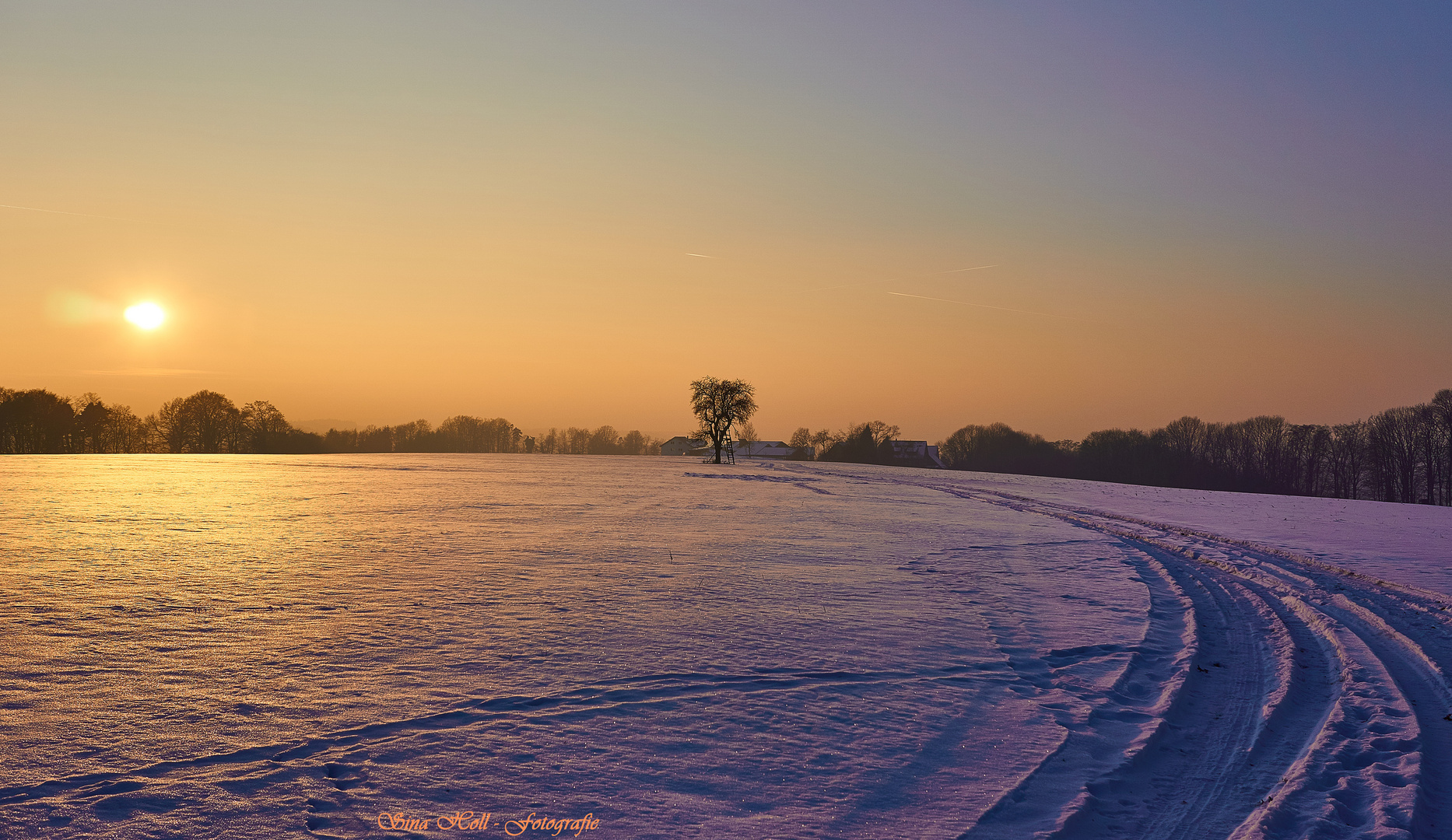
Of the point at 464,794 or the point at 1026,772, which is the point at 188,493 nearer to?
the point at 464,794

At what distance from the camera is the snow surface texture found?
14.0 ft

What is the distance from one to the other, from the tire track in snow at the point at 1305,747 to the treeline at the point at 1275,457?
64.1 m

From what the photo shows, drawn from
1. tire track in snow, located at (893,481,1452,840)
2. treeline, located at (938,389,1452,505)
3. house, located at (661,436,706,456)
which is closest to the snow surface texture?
tire track in snow, located at (893,481,1452,840)

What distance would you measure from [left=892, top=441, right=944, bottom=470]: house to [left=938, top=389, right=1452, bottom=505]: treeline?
1132 centimetres

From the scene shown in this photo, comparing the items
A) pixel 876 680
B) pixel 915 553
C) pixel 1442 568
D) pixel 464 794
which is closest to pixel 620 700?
pixel 464 794

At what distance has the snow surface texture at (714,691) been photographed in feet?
14.0

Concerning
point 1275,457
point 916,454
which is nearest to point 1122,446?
point 1275,457

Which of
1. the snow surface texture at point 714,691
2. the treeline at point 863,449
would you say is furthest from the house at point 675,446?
the snow surface texture at point 714,691

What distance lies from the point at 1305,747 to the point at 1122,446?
11328 centimetres

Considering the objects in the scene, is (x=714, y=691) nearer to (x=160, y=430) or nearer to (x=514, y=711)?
(x=514, y=711)

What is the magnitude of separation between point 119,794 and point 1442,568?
20.2 meters

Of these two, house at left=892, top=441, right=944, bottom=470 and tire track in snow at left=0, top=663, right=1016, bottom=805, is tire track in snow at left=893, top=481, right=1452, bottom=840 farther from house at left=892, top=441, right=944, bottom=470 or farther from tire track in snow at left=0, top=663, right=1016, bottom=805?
house at left=892, top=441, right=944, bottom=470

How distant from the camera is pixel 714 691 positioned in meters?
6.30

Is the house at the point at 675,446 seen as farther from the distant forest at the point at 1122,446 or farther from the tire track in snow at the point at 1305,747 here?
the tire track in snow at the point at 1305,747
